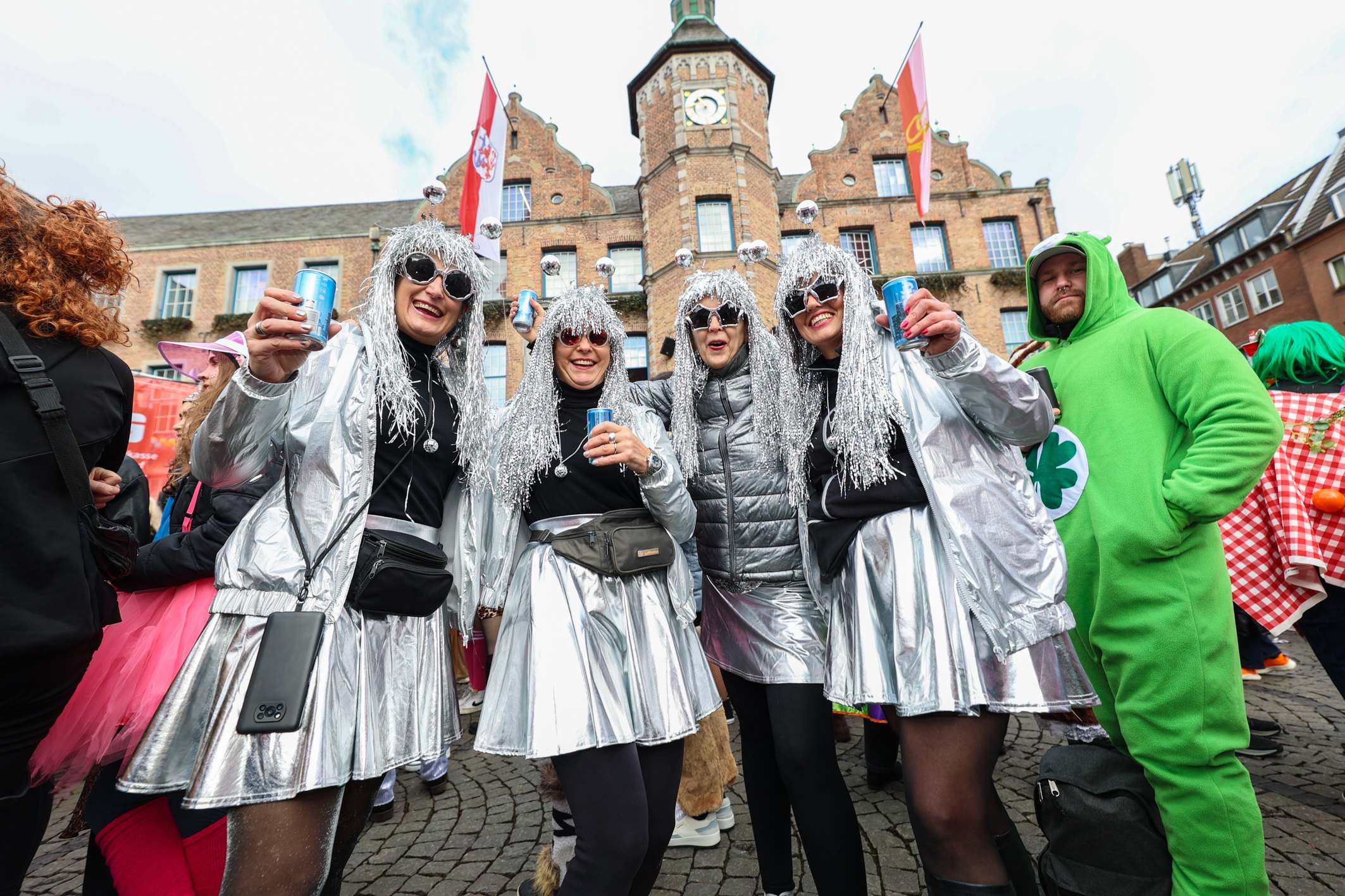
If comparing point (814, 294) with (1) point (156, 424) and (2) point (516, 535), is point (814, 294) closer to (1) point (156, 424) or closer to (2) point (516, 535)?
(2) point (516, 535)

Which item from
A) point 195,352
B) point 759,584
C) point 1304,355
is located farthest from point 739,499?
point 1304,355

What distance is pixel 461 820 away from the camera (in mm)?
3475

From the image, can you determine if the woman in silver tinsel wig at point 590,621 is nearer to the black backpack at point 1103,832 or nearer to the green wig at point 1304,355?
the black backpack at point 1103,832

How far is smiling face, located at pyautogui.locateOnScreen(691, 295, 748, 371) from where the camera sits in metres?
2.68

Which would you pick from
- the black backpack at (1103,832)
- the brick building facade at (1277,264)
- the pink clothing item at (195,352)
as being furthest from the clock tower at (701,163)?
the brick building facade at (1277,264)

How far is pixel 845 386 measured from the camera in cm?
209

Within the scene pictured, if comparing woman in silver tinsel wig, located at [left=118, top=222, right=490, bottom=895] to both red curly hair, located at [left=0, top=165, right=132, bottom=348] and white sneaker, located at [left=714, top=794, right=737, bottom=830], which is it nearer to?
red curly hair, located at [left=0, top=165, right=132, bottom=348]

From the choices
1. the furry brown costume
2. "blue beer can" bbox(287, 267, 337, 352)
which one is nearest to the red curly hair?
"blue beer can" bbox(287, 267, 337, 352)

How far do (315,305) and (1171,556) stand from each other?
2670 mm

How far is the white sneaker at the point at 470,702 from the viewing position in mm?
5352

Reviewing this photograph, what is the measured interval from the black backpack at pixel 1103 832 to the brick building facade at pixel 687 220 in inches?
562

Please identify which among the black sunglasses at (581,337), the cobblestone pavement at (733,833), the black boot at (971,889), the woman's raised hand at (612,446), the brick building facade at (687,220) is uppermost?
the brick building facade at (687,220)

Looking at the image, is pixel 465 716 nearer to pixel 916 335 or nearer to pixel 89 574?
pixel 89 574

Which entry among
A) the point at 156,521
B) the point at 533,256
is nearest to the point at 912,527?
the point at 156,521
